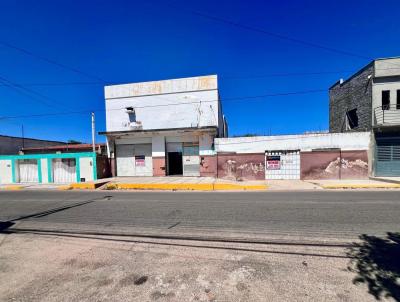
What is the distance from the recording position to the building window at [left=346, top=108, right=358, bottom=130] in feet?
65.9

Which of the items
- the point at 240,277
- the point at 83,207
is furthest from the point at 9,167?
the point at 240,277

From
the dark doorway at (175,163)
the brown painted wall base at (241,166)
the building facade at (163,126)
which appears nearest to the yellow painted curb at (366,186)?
the brown painted wall base at (241,166)

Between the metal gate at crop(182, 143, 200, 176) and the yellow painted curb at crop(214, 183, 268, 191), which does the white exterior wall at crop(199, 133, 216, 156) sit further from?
the yellow painted curb at crop(214, 183, 268, 191)

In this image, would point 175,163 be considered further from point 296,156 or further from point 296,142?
point 296,142

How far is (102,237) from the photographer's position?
17.9ft

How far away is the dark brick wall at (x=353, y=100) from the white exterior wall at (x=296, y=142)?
185 cm

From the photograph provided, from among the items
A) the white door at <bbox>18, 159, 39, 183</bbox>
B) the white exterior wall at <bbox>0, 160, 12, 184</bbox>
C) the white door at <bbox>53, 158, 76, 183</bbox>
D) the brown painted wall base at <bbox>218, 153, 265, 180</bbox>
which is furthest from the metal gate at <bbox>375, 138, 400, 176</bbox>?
the white exterior wall at <bbox>0, 160, 12, 184</bbox>

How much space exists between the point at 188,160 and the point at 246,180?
570 cm

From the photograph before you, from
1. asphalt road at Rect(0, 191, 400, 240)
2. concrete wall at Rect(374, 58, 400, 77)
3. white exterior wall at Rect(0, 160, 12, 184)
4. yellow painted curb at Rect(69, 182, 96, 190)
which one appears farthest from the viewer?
white exterior wall at Rect(0, 160, 12, 184)

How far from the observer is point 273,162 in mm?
18219

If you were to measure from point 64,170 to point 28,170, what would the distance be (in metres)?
4.46

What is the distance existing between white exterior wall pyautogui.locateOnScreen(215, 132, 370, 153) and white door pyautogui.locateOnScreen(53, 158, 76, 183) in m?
13.9

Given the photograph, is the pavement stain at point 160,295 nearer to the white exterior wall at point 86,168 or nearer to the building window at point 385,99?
the white exterior wall at point 86,168

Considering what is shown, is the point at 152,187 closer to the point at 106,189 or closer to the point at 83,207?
the point at 106,189
